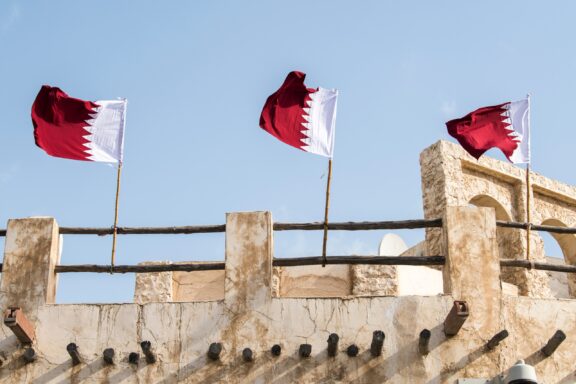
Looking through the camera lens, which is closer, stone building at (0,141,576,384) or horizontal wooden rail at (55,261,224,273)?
stone building at (0,141,576,384)

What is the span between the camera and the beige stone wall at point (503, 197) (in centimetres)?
1952

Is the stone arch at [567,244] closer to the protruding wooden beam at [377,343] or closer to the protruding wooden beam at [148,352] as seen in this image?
the protruding wooden beam at [377,343]

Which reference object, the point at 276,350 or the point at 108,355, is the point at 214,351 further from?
the point at 108,355

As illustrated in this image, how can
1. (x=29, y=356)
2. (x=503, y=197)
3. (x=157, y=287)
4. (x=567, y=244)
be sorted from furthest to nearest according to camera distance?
(x=567, y=244)
(x=503, y=197)
(x=157, y=287)
(x=29, y=356)

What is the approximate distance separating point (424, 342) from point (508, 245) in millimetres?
11746

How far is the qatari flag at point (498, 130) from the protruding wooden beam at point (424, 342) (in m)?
2.81

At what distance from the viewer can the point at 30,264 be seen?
9.95 metres

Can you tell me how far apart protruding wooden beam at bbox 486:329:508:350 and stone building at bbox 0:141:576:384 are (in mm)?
31

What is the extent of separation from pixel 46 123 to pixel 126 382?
11.2 feet

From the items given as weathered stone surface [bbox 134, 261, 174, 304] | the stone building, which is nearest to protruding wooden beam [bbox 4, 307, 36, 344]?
the stone building

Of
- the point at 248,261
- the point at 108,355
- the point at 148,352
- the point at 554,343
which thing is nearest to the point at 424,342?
the point at 554,343

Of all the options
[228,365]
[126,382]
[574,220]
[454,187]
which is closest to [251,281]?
[228,365]

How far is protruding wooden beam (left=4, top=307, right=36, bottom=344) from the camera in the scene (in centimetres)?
908

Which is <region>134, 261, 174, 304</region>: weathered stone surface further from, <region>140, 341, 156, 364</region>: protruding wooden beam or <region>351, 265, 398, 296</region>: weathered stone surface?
<region>140, 341, 156, 364</region>: protruding wooden beam
